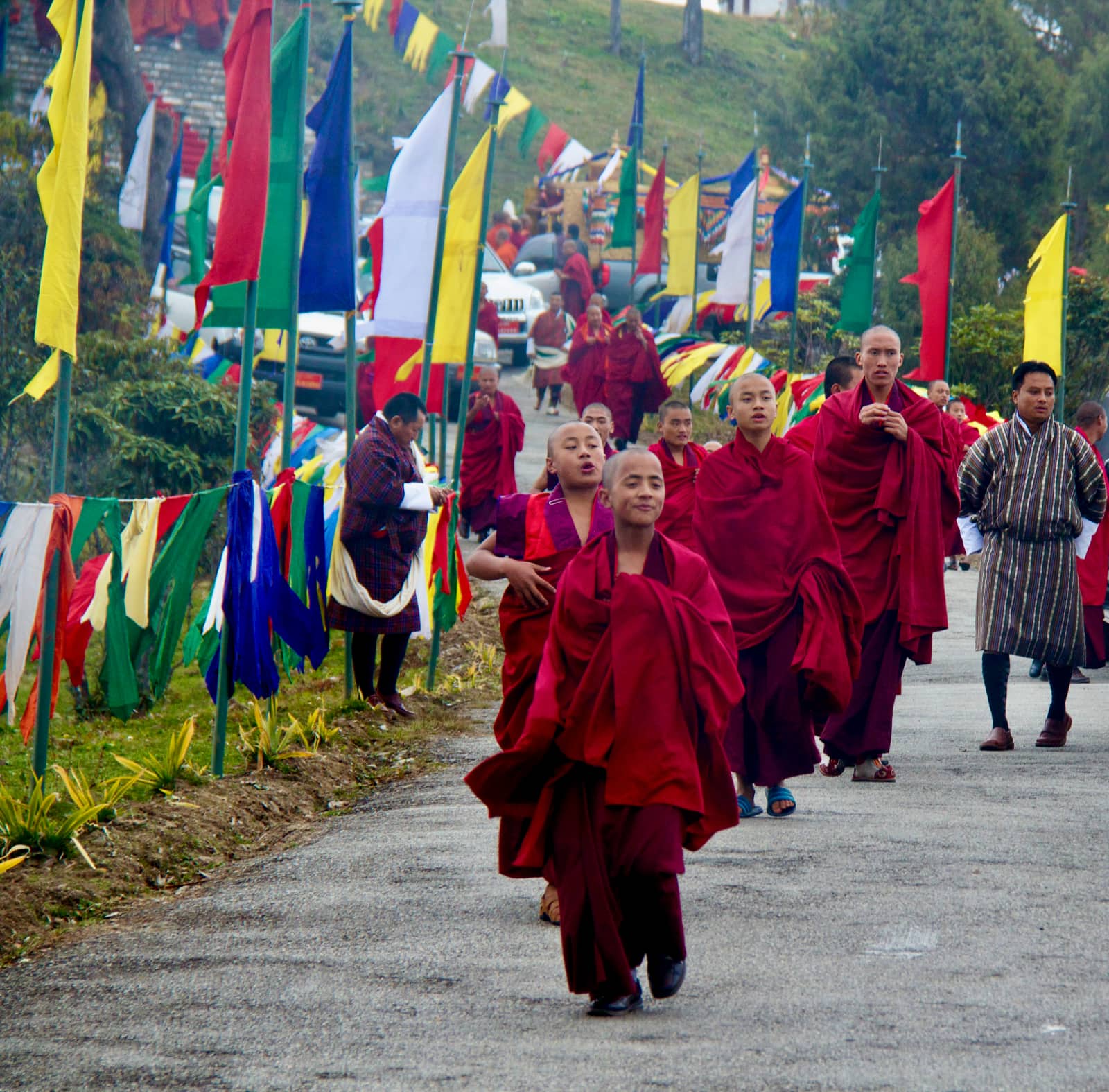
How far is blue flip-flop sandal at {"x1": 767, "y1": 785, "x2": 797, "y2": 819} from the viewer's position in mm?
6152

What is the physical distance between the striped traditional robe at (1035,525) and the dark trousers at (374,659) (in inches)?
110

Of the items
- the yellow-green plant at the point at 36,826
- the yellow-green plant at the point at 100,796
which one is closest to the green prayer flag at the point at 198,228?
the yellow-green plant at the point at 100,796

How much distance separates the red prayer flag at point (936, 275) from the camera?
46.8 ft

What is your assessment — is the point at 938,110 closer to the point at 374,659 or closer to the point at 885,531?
the point at 374,659

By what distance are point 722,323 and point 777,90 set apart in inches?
471

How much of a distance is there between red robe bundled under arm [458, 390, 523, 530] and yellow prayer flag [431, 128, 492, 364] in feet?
13.8

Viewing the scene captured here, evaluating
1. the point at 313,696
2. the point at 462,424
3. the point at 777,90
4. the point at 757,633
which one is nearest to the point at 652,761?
the point at 757,633

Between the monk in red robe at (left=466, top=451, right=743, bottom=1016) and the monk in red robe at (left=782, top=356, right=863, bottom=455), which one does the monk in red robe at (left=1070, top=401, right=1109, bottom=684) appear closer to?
the monk in red robe at (left=782, top=356, right=863, bottom=455)

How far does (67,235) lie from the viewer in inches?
233

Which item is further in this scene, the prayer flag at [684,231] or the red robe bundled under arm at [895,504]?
the prayer flag at [684,231]

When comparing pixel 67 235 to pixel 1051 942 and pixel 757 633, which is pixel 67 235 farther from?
pixel 1051 942

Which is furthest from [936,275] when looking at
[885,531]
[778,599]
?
[778,599]

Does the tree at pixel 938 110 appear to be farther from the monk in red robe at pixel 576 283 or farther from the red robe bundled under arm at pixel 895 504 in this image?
the red robe bundled under arm at pixel 895 504

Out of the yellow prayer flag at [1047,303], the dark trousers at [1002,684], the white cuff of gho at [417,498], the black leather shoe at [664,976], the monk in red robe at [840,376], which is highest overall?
the yellow prayer flag at [1047,303]
